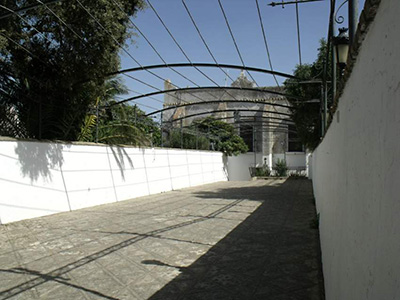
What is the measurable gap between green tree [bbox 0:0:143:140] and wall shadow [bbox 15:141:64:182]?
42cm

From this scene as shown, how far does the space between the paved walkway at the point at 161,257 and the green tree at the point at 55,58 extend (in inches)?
110

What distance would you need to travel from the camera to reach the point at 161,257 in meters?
4.92

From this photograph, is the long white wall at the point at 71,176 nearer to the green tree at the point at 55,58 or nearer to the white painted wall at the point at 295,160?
the green tree at the point at 55,58

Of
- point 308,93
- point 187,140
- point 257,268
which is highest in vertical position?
point 308,93

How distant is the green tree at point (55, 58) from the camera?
743 cm

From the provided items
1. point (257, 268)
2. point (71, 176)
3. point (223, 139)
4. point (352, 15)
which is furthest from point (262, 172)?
point (352, 15)

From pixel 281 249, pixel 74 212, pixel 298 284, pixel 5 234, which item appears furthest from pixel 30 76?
pixel 298 284

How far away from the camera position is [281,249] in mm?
5430

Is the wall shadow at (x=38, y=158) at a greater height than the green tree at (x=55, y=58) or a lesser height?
lesser

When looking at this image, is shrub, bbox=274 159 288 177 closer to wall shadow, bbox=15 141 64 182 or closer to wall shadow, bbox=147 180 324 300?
wall shadow, bbox=147 180 324 300

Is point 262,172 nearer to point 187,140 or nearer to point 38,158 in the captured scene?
point 187,140

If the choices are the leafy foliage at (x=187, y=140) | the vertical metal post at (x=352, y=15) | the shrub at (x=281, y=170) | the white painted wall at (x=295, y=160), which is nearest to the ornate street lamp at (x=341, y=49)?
the vertical metal post at (x=352, y=15)

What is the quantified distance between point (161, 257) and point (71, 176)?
17.7 ft

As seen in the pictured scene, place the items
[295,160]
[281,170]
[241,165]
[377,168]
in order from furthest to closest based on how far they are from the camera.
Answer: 1. [295,160]
2. [241,165]
3. [281,170]
4. [377,168]
